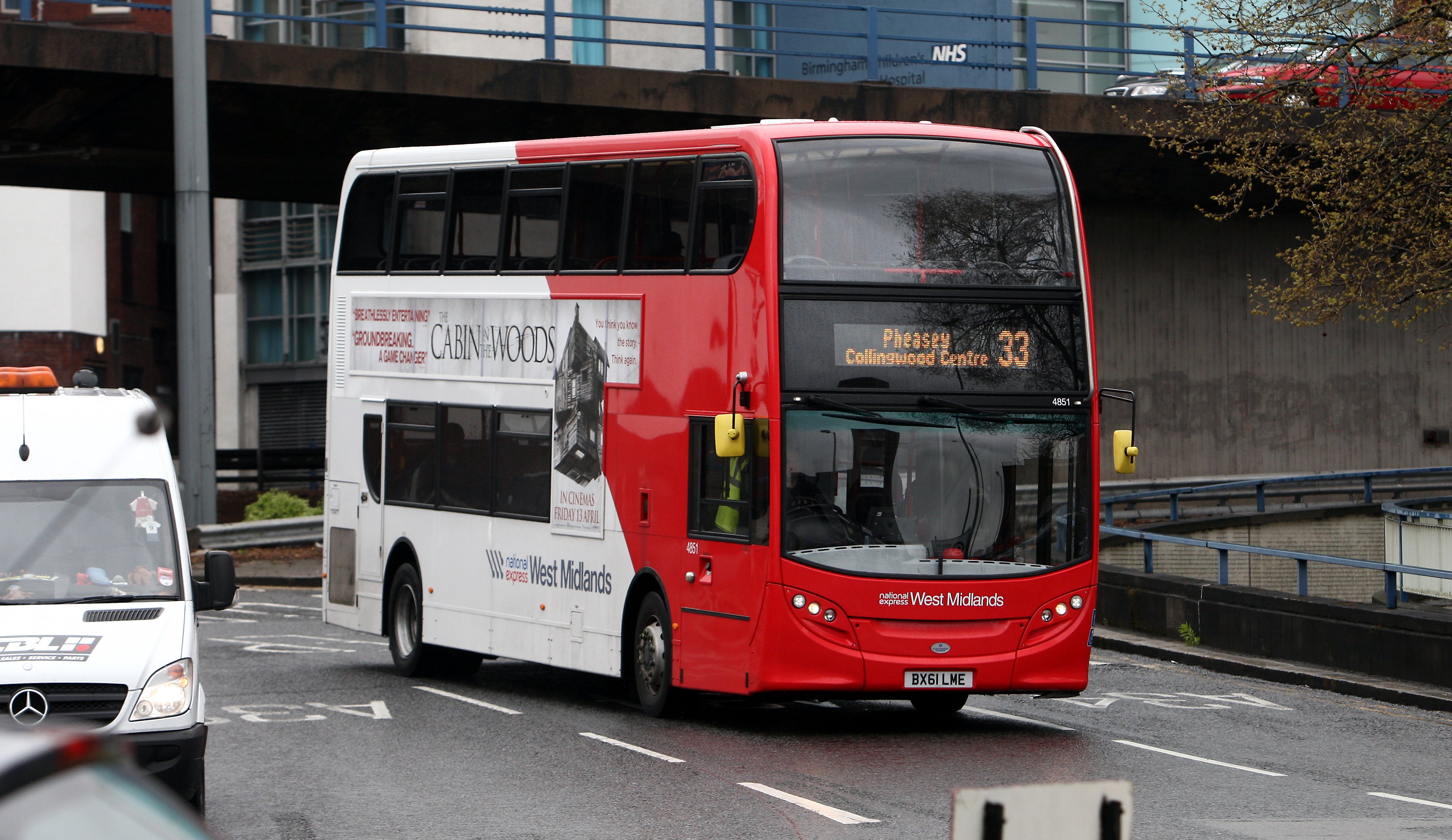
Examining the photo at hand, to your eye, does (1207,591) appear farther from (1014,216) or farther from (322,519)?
(322,519)

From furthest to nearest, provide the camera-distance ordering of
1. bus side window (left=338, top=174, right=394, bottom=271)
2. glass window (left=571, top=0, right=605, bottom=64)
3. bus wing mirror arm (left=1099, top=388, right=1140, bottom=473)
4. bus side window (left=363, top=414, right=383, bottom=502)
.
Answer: glass window (left=571, top=0, right=605, bottom=64), bus side window (left=363, top=414, right=383, bottom=502), bus side window (left=338, top=174, right=394, bottom=271), bus wing mirror arm (left=1099, top=388, right=1140, bottom=473)

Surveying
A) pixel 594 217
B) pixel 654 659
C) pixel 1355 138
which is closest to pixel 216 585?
pixel 654 659

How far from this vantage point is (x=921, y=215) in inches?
518

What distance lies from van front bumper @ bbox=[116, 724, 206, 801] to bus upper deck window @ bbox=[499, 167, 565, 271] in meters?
7.21

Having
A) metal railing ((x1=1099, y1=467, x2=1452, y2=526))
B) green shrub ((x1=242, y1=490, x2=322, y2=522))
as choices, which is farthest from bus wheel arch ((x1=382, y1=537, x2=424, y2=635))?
green shrub ((x1=242, y1=490, x2=322, y2=522))

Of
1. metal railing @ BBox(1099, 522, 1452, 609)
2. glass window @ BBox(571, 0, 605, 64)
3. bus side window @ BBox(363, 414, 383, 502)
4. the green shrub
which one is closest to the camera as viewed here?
metal railing @ BBox(1099, 522, 1452, 609)

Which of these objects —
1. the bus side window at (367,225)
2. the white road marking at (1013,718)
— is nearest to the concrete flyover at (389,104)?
the bus side window at (367,225)

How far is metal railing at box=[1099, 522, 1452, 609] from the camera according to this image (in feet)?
50.5

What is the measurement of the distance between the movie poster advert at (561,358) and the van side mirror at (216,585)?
524 cm

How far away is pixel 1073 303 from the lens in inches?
523

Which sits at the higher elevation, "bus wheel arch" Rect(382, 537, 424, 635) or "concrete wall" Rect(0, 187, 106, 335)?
"concrete wall" Rect(0, 187, 106, 335)

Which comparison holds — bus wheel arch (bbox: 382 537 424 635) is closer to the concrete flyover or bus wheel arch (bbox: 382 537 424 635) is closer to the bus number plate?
the bus number plate

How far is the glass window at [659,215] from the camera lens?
45.3 ft

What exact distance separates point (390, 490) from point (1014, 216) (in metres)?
6.90
